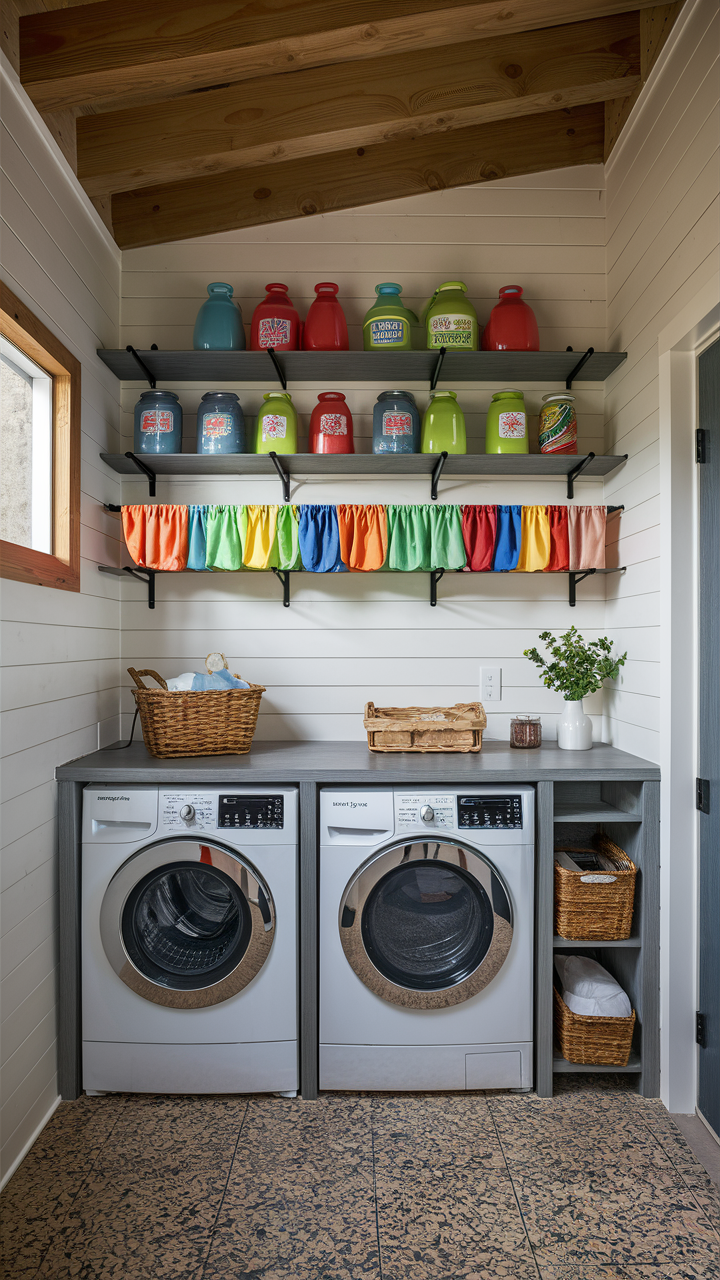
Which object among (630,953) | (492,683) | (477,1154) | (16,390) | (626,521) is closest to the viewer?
(477,1154)

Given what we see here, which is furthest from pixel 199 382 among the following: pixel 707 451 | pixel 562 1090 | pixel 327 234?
pixel 562 1090

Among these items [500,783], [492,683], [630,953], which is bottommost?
[630,953]

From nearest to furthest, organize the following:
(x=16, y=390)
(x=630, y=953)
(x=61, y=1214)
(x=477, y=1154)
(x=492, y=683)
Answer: (x=61, y=1214) < (x=477, y=1154) < (x=16, y=390) < (x=630, y=953) < (x=492, y=683)

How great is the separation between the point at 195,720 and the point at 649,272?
1.96m

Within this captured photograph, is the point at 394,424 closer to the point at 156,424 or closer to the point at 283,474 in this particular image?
the point at 283,474

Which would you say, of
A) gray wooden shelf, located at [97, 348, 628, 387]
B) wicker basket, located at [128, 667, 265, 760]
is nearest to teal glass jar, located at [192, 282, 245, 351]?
gray wooden shelf, located at [97, 348, 628, 387]

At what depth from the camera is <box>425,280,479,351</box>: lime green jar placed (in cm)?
251

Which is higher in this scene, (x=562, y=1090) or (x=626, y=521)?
(x=626, y=521)

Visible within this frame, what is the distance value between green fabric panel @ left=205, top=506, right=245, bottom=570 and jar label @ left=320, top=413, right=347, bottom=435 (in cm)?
39

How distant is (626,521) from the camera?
8.15 ft

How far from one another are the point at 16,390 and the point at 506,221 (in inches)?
72.8

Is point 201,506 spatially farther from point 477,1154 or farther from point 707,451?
point 477,1154

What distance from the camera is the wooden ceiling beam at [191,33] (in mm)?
1890

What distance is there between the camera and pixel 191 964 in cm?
214
